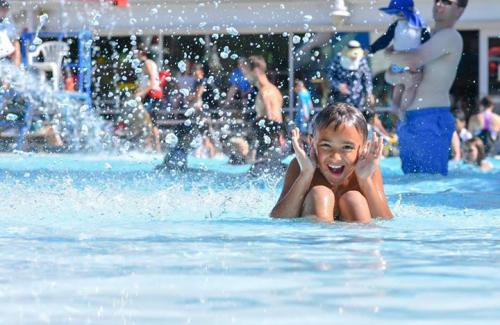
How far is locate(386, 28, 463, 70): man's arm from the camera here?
9031 millimetres

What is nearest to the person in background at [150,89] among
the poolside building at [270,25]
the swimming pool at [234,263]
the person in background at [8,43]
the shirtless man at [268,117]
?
the person in background at [8,43]

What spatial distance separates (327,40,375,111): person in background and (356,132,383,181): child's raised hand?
21.4 feet

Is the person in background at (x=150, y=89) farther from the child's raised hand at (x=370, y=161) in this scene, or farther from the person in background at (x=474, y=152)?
the child's raised hand at (x=370, y=161)

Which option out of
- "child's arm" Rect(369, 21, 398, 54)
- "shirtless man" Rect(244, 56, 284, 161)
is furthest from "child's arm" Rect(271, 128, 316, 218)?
"shirtless man" Rect(244, 56, 284, 161)

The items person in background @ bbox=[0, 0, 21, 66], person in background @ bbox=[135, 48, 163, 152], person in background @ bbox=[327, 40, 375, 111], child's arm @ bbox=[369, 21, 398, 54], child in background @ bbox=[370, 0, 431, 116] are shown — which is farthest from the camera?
person in background @ bbox=[135, 48, 163, 152]

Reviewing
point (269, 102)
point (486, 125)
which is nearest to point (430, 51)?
point (269, 102)

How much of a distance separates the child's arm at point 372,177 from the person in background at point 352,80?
255 inches

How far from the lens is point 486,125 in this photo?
1536cm

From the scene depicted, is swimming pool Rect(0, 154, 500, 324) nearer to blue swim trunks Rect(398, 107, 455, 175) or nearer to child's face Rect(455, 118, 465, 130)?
blue swim trunks Rect(398, 107, 455, 175)

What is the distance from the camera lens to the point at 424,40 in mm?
9727

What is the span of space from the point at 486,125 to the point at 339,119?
10.4 m

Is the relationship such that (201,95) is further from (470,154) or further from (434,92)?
(434,92)

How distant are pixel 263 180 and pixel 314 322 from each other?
6469mm

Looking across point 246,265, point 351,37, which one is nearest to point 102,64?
point 351,37
